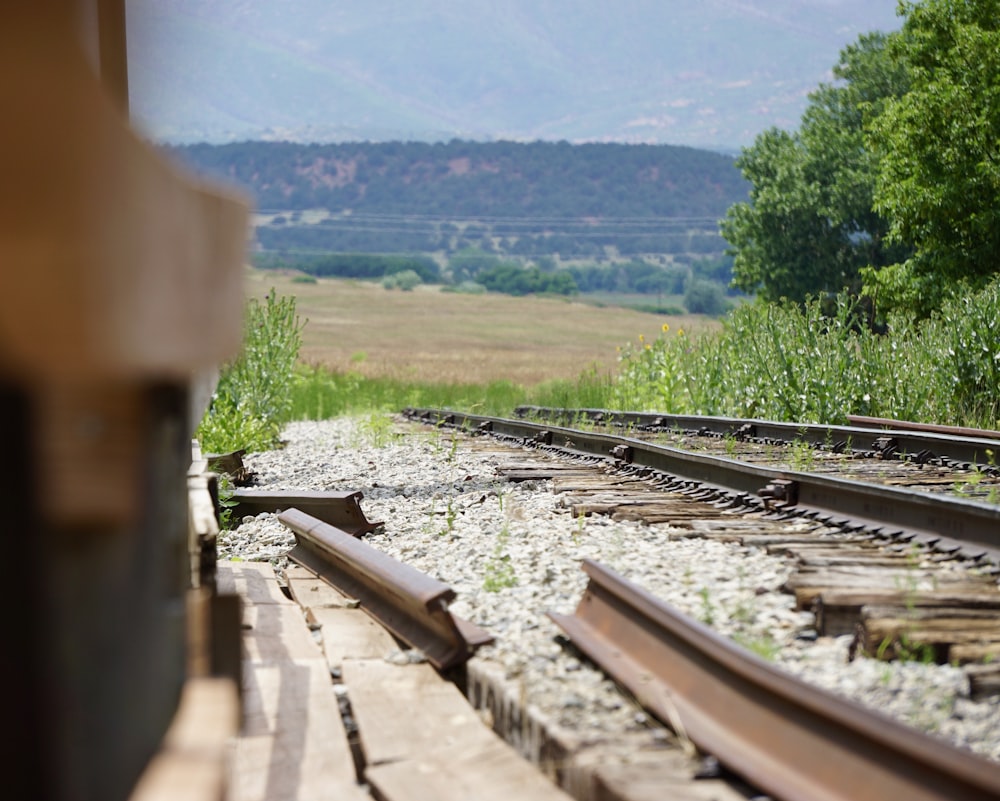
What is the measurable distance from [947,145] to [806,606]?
20.0 metres

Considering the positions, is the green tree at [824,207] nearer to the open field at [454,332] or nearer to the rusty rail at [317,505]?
the open field at [454,332]

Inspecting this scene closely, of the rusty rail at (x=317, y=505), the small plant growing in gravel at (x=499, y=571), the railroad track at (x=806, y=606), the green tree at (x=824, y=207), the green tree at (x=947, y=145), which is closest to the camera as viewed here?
the railroad track at (x=806, y=606)

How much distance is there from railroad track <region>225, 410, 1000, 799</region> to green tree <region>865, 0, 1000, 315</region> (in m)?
16.3

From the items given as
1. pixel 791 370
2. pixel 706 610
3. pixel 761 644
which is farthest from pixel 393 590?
pixel 791 370

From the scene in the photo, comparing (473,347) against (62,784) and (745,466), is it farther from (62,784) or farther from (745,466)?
(62,784)

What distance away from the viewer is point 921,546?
4852 mm

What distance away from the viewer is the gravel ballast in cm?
294

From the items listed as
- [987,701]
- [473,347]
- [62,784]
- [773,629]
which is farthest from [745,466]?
[473,347]

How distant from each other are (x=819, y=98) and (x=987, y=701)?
5048 cm

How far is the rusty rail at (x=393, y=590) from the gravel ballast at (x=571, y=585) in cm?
11

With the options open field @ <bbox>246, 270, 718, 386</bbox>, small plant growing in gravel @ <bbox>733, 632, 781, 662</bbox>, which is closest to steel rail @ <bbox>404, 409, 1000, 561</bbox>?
small plant growing in gravel @ <bbox>733, 632, 781, 662</bbox>

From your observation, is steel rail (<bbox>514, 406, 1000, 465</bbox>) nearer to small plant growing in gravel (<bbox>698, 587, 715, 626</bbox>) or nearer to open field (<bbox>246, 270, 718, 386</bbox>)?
small plant growing in gravel (<bbox>698, 587, 715, 626</bbox>)

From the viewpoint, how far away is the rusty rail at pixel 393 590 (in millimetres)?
3609

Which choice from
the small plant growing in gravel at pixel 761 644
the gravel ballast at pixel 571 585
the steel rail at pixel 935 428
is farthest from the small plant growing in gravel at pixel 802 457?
the small plant growing in gravel at pixel 761 644
